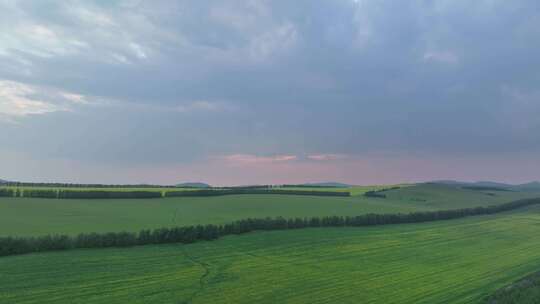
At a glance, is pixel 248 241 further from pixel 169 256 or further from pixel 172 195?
pixel 172 195

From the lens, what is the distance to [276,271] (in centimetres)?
3041

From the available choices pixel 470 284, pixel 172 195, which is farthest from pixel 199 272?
pixel 172 195

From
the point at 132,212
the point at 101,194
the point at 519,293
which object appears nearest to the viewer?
the point at 519,293

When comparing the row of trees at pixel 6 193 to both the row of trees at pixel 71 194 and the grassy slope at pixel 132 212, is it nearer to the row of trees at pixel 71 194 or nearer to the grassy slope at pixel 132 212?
the row of trees at pixel 71 194

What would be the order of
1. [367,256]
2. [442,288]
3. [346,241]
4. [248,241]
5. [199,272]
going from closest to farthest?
1. [442,288]
2. [199,272]
3. [367,256]
4. [248,241]
5. [346,241]

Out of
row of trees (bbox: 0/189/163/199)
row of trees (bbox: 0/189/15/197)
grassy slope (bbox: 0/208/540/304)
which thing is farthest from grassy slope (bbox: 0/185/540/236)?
grassy slope (bbox: 0/208/540/304)

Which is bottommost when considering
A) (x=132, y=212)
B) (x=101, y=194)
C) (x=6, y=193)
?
(x=132, y=212)

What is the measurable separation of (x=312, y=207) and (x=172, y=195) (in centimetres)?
3141

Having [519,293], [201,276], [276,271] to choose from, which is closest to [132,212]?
[201,276]

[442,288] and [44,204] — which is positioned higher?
[44,204]

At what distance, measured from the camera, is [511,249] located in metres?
44.4

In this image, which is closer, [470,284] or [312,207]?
[470,284]

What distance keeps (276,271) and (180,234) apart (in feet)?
45.1

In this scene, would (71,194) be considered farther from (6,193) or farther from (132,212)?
(132,212)
